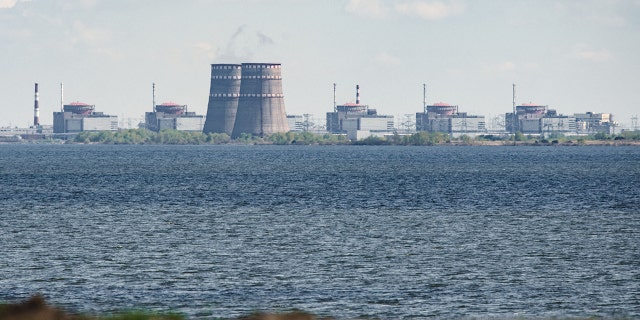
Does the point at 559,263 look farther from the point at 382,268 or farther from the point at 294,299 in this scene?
the point at 294,299

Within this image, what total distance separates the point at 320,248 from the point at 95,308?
47.9ft

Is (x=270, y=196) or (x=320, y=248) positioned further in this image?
(x=270, y=196)

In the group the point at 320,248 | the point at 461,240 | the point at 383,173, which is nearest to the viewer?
the point at 320,248

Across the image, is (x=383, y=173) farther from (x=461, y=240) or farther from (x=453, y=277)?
(x=453, y=277)

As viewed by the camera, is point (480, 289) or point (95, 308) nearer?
point (95, 308)

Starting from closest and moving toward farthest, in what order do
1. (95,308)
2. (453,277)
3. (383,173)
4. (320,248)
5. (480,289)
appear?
(95,308) → (480,289) → (453,277) → (320,248) → (383,173)

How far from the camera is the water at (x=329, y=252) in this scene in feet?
97.6

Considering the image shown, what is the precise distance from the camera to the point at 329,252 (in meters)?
40.5

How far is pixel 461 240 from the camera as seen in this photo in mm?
45031

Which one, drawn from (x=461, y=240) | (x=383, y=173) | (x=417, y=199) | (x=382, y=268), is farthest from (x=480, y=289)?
(x=383, y=173)

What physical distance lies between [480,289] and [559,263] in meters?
6.63

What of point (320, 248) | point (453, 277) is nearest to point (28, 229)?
point (320, 248)

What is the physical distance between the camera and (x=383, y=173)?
375ft

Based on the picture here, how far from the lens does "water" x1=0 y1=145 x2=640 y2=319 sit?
29.8 metres
